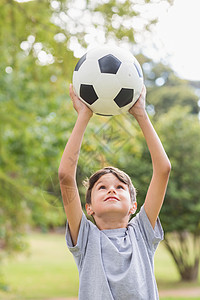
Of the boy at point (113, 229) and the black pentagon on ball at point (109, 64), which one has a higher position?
the black pentagon on ball at point (109, 64)

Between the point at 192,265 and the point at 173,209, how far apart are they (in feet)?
7.05

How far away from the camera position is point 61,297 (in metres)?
12.2

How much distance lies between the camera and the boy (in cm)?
194

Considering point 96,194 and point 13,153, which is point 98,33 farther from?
point 13,153

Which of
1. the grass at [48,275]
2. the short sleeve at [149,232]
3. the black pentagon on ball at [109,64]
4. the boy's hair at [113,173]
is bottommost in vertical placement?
the grass at [48,275]

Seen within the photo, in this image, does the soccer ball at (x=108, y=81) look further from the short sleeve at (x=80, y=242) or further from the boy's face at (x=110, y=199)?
the short sleeve at (x=80, y=242)

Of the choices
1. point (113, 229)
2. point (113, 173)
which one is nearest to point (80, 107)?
point (113, 173)

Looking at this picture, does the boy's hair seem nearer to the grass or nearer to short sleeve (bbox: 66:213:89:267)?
short sleeve (bbox: 66:213:89:267)

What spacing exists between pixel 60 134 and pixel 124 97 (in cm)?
710

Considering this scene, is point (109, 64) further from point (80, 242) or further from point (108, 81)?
point (80, 242)

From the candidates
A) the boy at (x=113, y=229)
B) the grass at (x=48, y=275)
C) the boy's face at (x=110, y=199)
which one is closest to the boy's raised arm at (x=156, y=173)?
the boy at (x=113, y=229)

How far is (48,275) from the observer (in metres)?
16.8

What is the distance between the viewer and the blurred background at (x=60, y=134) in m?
4.99

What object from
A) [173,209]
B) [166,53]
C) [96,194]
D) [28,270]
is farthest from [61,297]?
[96,194]
